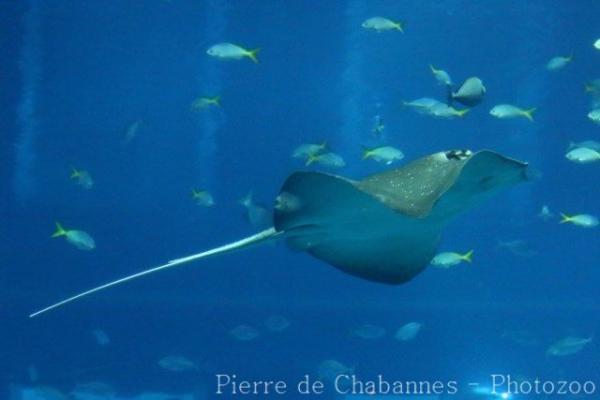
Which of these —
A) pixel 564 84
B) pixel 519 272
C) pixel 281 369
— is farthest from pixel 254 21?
pixel 519 272

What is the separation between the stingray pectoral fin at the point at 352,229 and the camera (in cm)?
438

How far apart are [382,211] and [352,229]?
0.41 m

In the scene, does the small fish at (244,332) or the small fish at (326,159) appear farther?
the small fish at (244,332)

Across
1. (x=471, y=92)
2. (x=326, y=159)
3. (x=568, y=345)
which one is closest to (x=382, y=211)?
(x=471, y=92)

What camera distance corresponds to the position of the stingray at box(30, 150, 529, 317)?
4.11m

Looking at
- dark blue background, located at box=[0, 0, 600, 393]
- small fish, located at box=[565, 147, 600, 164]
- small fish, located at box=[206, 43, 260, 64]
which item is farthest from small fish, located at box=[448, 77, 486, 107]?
dark blue background, located at box=[0, 0, 600, 393]

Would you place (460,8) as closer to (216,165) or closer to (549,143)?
(549,143)

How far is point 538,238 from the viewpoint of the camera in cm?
2212

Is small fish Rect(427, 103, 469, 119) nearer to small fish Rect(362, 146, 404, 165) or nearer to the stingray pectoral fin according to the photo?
small fish Rect(362, 146, 404, 165)

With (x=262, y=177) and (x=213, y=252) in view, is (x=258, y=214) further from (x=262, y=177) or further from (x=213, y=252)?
(x=262, y=177)

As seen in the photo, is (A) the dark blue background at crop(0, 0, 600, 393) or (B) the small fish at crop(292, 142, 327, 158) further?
(A) the dark blue background at crop(0, 0, 600, 393)

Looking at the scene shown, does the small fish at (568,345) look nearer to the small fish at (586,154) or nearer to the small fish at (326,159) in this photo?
the small fish at (586,154)

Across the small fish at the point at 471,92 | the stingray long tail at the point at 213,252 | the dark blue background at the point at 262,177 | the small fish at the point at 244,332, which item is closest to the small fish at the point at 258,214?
the small fish at the point at 244,332

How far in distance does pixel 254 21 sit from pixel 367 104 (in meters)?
4.37
